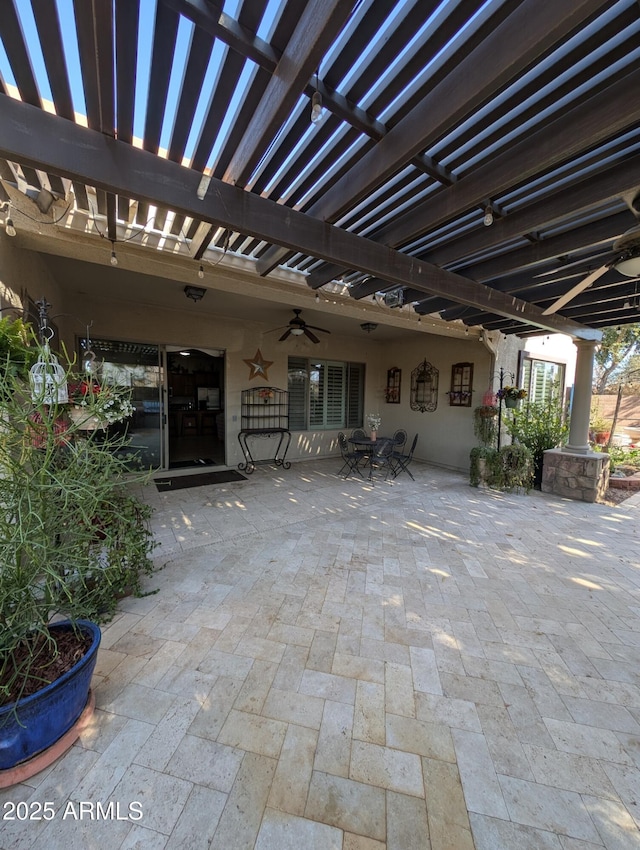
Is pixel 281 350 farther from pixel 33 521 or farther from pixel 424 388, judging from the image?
pixel 33 521

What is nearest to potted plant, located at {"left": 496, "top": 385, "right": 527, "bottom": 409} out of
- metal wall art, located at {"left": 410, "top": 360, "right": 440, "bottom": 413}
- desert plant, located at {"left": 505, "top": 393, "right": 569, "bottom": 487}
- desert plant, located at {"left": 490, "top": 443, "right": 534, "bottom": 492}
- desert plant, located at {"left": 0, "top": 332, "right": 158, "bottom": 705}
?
desert plant, located at {"left": 505, "top": 393, "right": 569, "bottom": 487}

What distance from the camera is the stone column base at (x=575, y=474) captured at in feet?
16.3

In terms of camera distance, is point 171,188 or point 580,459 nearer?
point 171,188

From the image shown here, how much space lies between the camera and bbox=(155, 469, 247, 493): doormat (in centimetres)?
511

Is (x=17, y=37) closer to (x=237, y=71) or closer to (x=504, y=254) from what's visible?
(x=237, y=71)

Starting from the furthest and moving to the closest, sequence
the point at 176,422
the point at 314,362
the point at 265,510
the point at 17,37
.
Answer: the point at 176,422 < the point at 314,362 < the point at 265,510 < the point at 17,37

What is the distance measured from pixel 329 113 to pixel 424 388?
6.08 metres

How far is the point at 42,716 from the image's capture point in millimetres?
1253

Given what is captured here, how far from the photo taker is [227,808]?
1.16 m

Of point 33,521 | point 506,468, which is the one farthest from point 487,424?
point 33,521

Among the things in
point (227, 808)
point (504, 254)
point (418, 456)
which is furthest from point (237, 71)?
point (418, 456)

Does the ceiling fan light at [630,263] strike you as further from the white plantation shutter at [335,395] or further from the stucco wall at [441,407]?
the white plantation shutter at [335,395]

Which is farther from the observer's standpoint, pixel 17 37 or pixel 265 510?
pixel 265 510

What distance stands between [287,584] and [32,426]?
1978 mm
